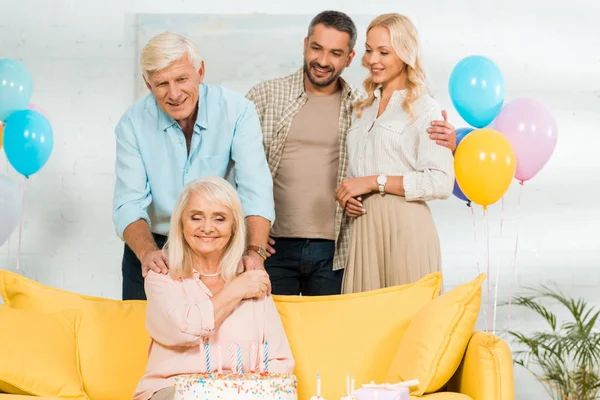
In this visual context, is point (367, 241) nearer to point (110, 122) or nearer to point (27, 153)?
point (27, 153)

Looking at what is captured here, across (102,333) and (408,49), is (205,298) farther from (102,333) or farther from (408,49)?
(408,49)

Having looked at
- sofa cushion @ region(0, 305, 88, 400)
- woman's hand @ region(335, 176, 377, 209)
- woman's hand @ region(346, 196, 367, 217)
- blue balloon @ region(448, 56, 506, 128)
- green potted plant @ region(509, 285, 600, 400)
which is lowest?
green potted plant @ region(509, 285, 600, 400)

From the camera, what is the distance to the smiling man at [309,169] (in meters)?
3.18

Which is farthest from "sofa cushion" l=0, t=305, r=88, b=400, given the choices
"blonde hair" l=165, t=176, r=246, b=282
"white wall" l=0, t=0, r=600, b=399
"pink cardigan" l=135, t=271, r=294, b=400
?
"white wall" l=0, t=0, r=600, b=399

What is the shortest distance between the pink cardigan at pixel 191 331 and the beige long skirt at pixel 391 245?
539 millimetres

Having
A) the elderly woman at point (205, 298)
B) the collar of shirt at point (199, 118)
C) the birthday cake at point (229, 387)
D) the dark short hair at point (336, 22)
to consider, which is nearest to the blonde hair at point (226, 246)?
the elderly woman at point (205, 298)

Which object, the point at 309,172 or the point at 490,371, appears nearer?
the point at 490,371

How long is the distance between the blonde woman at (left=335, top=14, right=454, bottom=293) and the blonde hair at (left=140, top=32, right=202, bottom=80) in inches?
26.2

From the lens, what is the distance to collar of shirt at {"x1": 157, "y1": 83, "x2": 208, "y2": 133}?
284 centimetres

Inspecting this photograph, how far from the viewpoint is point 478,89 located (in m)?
3.06

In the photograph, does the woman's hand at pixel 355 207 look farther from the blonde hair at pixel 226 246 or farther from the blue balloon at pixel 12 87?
the blue balloon at pixel 12 87

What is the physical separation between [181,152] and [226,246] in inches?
18.7

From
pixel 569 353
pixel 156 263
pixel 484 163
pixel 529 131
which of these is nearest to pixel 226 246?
pixel 156 263

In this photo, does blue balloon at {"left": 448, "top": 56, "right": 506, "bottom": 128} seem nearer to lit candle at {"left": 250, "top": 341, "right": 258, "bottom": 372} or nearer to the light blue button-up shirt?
the light blue button-up shirt
